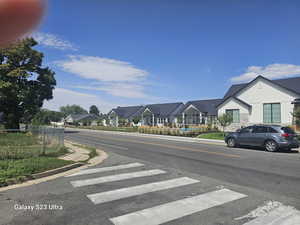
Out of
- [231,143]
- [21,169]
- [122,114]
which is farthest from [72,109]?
[21,169]

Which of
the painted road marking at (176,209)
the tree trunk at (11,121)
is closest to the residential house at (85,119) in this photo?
the tree trunk at (11,121)

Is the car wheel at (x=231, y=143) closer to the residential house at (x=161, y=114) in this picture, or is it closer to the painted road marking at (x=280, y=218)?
the painted road marking at (x=280, y=218)

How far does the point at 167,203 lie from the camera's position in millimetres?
4883

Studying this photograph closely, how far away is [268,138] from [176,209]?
11924 mm

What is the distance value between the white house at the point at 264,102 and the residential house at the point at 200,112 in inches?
270

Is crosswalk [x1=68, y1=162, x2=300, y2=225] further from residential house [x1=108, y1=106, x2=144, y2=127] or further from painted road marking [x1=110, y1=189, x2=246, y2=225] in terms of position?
residential house [x1=108, y1=106, x2=144, y2=127]

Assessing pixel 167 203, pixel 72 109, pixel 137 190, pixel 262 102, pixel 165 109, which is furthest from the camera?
pixel 72 109

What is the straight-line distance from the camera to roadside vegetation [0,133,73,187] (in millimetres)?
6874

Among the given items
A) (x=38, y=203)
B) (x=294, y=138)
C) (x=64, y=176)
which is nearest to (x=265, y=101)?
(x=294, y=138)

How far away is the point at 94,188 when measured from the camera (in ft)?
19.8

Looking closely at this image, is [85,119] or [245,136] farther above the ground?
[85,119]

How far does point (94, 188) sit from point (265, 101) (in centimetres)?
2657

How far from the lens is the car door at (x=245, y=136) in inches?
601

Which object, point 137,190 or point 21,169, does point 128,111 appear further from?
point 137,190
